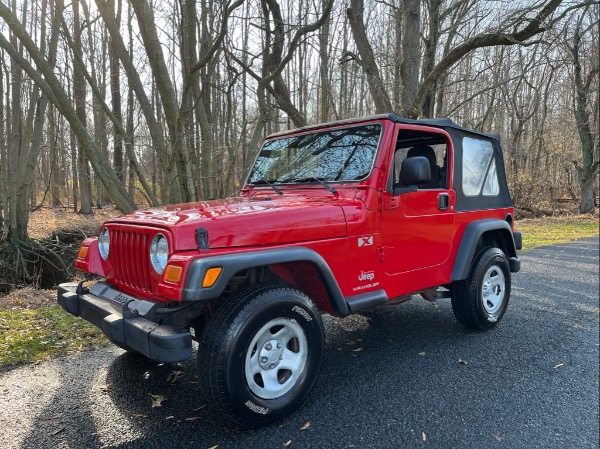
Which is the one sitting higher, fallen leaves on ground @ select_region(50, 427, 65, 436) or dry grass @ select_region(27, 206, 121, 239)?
dry grass @ select_region(27, 206, 121, 239)

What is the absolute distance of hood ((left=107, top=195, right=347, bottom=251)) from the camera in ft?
8.45

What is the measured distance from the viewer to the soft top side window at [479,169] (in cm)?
430

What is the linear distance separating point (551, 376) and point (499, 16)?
1147 cm

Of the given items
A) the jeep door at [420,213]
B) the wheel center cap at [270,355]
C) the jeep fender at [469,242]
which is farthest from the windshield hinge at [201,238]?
the jeep fender at [469,242]

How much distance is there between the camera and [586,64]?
2117 cm

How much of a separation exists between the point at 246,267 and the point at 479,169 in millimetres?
3117

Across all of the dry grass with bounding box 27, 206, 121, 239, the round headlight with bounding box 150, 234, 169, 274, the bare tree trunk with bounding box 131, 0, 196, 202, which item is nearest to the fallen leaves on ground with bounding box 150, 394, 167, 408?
the round headlight with bounding box 150, 234, 169, 274

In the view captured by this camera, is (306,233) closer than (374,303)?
Yes

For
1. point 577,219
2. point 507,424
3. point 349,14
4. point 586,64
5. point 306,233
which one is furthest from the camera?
point 586,64

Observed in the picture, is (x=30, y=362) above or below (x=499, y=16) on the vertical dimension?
below

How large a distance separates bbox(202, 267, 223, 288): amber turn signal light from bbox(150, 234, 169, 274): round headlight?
35 centimetres

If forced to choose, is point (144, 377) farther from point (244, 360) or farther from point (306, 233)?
point (306, 233)

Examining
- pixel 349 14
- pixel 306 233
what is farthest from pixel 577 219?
pixel 306 233

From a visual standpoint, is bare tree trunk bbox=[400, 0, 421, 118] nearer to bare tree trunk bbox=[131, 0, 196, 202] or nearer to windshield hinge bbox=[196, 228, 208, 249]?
bare tree trunk bbox=[131, 0, 196, 202]
